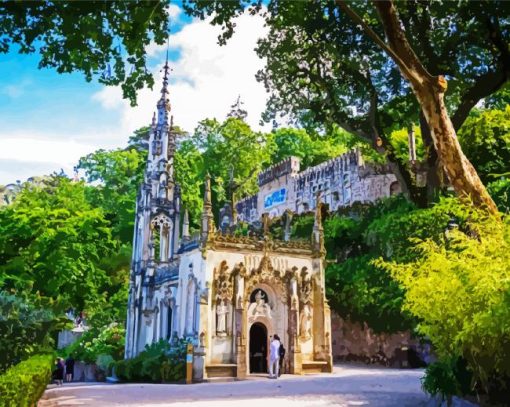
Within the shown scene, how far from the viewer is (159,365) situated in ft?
68.6

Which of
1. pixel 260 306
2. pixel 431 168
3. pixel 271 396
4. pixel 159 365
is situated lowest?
pixel 271 396

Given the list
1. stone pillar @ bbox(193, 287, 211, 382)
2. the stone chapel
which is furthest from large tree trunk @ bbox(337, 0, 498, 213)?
stone pillar @ bbox(193, 287, 211, 382)

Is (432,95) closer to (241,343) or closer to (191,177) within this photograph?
(241,343)

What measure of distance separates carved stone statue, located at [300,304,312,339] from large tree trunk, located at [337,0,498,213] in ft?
42.1

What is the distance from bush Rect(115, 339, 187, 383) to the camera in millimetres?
20503

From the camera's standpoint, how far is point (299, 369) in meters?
22.1

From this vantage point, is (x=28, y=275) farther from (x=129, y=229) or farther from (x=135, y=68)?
(x=129, y=229)

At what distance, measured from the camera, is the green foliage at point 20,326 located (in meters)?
17.9

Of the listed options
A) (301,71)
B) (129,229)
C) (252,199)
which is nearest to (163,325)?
(301,71)

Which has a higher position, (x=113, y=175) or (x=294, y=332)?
(x=113, y=175)

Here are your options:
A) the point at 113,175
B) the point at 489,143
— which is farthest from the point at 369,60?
the point at 113,175

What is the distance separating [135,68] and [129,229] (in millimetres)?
31926

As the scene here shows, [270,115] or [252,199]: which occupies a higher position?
[252,199]

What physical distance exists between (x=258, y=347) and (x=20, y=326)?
9.38 meters
